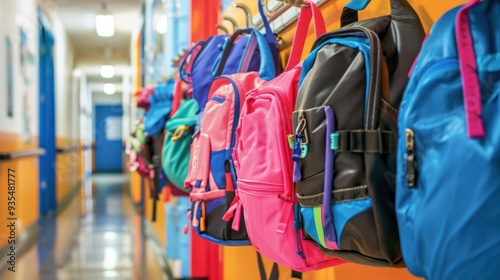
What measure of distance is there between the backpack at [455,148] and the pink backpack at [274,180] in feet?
1.13

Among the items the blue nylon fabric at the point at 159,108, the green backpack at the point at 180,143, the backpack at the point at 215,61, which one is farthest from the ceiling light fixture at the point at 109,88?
the backpack at the point at 215,61

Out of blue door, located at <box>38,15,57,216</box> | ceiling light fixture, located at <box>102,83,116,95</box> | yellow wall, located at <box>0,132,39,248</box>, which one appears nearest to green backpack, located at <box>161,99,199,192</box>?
yellow wall, located at <box>0,132,39,248</box>

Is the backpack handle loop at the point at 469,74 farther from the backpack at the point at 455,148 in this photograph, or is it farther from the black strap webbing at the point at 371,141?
the black strap webbing at the point at 371,141

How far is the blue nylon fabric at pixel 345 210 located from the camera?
68 centimetres

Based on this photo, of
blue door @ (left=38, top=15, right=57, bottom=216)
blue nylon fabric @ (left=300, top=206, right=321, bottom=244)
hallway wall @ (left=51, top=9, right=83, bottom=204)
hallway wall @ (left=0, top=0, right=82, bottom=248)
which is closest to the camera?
blue nylon fabric @ (left=300, top=206, right=321, bottom=244)

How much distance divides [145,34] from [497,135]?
577 cm

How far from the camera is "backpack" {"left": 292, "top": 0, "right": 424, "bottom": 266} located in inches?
26.5

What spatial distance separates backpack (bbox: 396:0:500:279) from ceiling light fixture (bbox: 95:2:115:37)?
702cm

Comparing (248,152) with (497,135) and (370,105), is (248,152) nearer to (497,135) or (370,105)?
(370,105)

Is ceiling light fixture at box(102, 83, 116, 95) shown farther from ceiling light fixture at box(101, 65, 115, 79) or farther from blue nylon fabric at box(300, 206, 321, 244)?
blue nylon fabric at box(300, 206, 321, 244)

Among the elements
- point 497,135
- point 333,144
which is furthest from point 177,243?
point 497,135

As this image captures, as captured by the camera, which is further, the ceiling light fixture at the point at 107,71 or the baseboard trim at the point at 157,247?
the ceiling light fixture at the point at 107,71

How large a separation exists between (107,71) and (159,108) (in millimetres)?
11882

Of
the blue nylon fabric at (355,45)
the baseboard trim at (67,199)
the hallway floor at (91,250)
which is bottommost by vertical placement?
the baseboard trim at (67,199)
